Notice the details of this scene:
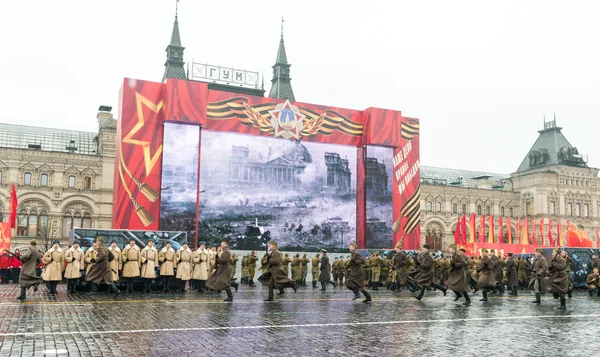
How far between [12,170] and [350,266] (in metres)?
38.3

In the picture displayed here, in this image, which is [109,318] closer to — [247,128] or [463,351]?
[463,351]

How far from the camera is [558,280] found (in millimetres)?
15672

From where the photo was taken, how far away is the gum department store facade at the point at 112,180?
46.6 metres

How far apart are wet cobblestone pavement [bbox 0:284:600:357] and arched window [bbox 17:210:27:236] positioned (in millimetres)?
33498

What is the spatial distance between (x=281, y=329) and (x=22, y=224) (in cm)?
4159

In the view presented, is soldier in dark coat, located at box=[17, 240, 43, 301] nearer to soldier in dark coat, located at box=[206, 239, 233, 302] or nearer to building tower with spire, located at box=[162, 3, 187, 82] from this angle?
soldier in dark coat, located at box=[206, 239, 233, 302]

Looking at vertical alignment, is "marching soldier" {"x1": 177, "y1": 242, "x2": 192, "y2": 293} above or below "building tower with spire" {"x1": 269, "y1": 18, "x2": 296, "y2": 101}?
below

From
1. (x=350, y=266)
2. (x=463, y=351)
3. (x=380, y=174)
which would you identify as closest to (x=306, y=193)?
(x=380, y=174)

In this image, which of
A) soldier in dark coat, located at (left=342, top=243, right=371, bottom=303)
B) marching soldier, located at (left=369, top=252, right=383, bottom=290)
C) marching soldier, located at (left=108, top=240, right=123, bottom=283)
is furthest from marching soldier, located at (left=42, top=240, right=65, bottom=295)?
marching soldier, located at (left=369, top=252, right=383, bottom=290)

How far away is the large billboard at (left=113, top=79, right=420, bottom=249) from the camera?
3186cm

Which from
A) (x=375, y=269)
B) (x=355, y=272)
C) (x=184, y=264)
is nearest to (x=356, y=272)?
(x=355, y=272)

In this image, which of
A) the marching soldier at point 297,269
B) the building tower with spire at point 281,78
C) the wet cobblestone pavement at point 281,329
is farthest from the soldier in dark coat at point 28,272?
the building tower with spire at point 281,78

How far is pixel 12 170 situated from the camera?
46.1 m

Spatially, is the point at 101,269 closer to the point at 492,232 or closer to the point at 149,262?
the point at 149,262
